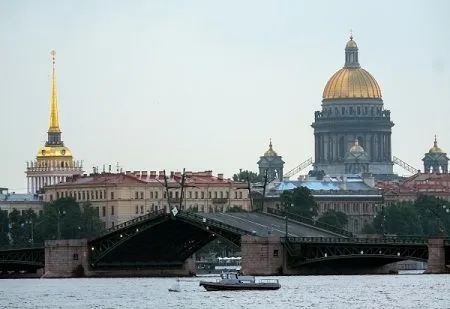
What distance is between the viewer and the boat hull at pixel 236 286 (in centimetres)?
17562

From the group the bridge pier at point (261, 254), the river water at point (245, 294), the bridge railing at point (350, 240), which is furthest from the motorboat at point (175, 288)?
the bridge railing at point (350, 240)

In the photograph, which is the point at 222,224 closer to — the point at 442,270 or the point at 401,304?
the point at 442,270

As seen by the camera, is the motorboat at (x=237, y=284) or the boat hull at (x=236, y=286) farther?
the motorboat at (x=237, y=284)

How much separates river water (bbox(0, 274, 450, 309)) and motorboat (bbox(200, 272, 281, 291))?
69cm

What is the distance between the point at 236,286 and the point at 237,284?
0.28 m

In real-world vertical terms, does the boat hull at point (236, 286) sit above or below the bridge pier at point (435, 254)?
below

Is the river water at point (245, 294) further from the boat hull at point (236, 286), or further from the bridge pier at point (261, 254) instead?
the bridge pier at point (261, 254)

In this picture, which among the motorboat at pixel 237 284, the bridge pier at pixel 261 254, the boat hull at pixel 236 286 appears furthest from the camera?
the bridge pier at pixel 261 254

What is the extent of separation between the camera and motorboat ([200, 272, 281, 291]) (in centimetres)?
17612

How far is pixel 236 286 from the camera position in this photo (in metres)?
177

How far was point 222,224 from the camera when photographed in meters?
200

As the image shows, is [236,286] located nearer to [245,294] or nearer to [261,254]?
[245,294]

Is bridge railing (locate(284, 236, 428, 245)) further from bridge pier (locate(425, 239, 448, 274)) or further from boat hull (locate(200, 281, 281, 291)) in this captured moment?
boat hull (locate(200, 281, 281, 291))

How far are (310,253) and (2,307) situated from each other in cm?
3805
